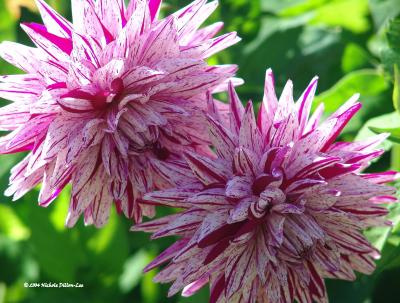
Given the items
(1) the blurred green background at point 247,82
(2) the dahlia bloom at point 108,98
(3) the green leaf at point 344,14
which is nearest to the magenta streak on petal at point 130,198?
(2) the dahlia bloom at point 108,98

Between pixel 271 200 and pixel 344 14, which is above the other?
pixel 344 14

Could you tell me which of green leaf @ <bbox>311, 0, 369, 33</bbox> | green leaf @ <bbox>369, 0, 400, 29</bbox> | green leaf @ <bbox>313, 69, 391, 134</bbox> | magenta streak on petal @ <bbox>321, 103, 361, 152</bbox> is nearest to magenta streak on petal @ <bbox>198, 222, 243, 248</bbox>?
magenta streak on petal @ <bbox>321, 103, 361, 152</bbox>

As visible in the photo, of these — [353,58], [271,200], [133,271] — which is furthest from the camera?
[133,271]

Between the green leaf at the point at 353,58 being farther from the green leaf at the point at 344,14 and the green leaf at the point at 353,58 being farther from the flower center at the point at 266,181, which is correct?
the flower center at the point at 266,181

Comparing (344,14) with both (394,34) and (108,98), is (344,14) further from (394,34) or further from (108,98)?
(108,98)

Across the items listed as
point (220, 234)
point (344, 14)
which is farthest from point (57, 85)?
point (344, 14)
